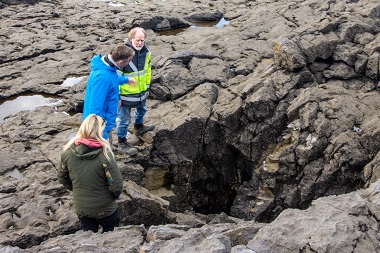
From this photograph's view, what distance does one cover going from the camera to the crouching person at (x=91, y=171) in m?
7.18

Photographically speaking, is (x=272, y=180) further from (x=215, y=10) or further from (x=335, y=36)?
(x=215, y=10)

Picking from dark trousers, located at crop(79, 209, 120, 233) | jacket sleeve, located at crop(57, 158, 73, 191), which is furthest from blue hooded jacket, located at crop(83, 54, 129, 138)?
dark trousers, located at crop(79, 209, 120, 233)

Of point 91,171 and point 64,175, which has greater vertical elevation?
point 91,171

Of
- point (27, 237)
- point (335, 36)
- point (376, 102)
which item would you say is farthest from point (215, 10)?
point (27, 237)

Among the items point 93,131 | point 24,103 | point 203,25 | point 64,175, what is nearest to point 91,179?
point 64,175

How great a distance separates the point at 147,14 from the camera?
2395cm

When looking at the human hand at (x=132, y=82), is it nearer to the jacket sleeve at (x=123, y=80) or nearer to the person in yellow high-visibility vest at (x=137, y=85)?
the jacket sleeve at (x=123, y=80)

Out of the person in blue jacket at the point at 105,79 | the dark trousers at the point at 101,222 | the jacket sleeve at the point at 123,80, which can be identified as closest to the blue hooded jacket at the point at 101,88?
the person in blue jacket at the point at 105,79

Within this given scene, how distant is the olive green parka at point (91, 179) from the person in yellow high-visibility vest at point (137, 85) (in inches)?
153

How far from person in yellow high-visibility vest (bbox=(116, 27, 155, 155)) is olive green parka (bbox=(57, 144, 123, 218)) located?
12.7ft

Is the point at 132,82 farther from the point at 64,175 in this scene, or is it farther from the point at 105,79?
the point at 64,175

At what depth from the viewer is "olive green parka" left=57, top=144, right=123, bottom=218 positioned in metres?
7.21

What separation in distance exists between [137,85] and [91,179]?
423 cm

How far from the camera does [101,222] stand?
7.86 metres
